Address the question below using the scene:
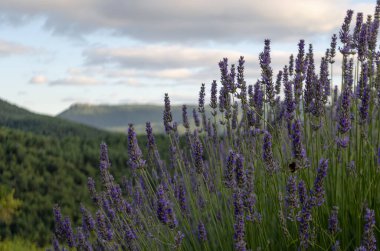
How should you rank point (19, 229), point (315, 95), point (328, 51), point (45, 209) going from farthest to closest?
1. point (45, 209)
2. point (19, 229)
3. point (328, 51)
4. point (315, 95)

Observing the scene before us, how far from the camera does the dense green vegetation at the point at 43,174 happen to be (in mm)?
7207

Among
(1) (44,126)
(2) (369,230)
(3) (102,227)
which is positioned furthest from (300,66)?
(1) (44,126)

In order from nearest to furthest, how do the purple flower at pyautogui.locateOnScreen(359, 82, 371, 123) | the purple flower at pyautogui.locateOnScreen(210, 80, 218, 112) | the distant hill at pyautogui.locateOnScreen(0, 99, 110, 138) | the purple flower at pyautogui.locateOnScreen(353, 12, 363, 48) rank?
the purple flower at pyautogui.locateOnScreen(359, 82, 371, 123), the purple flower at pyautogui.locateOnScreen(353, 12, 363, 48), the purple flower at pyautogui.locateOnScreen(210, 80, 218, 112), the distant hill at pyautogui.locateOnScreen(0, 99, 110, 138)

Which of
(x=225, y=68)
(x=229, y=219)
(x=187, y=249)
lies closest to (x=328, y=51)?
(x=225, y=68)

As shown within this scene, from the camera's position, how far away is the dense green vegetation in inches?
A: 284

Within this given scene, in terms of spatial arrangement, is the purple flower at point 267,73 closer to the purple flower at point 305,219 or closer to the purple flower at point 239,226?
the purple flower at point 239,226

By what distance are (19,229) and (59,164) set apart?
5.68ft

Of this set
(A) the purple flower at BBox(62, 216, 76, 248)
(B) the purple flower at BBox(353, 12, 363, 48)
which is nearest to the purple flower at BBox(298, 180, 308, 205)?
(B) the purple flower at BBox(353, 12, 363, 48)

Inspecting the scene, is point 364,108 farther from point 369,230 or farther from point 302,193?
point 369,230

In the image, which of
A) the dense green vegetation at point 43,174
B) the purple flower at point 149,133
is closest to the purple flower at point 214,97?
the purple flower at point 149,133

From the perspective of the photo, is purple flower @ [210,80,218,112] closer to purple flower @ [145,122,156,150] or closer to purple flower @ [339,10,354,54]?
purple flower @ [145,122,156,150]

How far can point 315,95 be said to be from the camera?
2.85 metres

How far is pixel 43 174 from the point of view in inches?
331

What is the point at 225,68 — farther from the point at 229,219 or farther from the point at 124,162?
the point at 124,162
